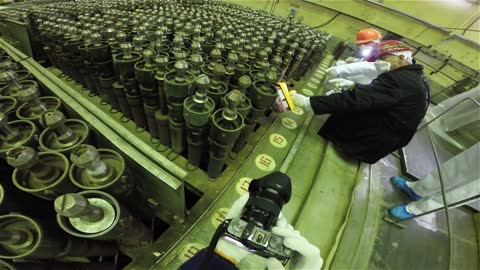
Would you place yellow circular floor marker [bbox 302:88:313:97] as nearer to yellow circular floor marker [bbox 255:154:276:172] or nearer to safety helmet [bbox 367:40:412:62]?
safety helmet [bbox 367:40:412:62]

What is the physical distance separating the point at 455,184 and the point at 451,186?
23 mm

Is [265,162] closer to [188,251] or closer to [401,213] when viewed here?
[188,251]

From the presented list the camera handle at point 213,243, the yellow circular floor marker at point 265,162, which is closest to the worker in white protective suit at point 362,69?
the yellow circular floor marker at point 265,162

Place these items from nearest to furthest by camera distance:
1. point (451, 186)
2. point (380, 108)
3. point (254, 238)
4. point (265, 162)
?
point (254, 238) < point (265, 162) < point (380, 108) < point (451, 186)

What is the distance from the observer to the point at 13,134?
45cm

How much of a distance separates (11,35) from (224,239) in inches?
68.3

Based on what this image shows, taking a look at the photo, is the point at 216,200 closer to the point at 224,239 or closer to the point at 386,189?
the point at 224,239

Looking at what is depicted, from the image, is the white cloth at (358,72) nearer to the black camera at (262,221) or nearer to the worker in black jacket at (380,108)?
the worker in black jacket at (380,108)

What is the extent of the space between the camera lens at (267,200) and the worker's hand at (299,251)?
0.03m

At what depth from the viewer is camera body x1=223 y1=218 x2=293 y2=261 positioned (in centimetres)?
35

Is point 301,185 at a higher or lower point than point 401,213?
higher

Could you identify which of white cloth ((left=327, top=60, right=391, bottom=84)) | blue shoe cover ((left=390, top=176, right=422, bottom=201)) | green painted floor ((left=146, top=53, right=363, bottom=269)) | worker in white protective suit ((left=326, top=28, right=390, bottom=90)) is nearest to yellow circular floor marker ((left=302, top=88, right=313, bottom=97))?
worker in white protective suit ((left=326, top=28, right=390, bottom=90))

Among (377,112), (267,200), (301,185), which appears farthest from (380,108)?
(267,200)

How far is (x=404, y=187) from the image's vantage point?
1.43 m
